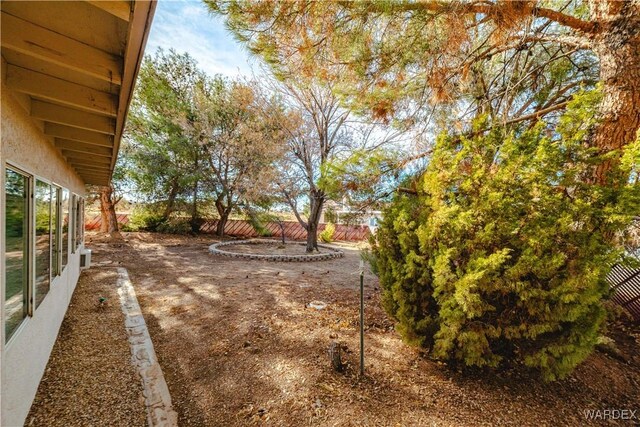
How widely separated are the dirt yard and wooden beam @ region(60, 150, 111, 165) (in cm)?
265

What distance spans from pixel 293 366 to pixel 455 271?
6.29ft

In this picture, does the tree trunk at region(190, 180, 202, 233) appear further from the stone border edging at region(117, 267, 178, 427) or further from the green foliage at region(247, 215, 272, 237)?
the stone border edging at region(117, 267, 178, 427)

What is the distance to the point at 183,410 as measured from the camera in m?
2.29

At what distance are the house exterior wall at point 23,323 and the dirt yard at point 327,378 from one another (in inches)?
40.4

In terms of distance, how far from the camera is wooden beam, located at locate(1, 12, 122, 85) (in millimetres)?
1334

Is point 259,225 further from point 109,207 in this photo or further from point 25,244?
point 25,244

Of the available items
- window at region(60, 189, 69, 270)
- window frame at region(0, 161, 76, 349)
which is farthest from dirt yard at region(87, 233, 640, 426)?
window at region(60, 189, 69, 270)

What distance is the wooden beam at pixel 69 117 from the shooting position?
91.0 inches

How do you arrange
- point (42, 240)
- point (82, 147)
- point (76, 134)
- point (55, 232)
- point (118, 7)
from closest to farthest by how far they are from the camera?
point (118, 7) < point (42, 240) < point (76, 134) < point (55, 232) < point (82, 147)

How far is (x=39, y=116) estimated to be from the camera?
2.32 metres

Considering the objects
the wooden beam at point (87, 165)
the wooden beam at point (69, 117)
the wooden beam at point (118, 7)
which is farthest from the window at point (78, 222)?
the wooden beam at point (118, 7)

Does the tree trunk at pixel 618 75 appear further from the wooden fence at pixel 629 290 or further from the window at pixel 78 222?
the window at pixel 78 222

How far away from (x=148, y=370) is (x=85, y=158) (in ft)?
12.2

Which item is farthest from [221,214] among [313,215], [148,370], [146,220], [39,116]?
[39,116]
